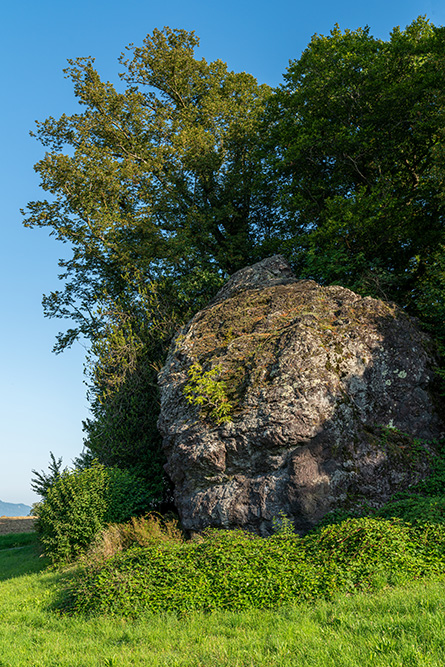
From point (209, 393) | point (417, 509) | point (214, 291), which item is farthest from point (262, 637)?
point (214, 291)

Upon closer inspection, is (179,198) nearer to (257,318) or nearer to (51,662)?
(257,318)

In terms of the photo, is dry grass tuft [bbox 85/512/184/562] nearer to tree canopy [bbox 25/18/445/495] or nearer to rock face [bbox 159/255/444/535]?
rock face [bbox 159/255/444/535]

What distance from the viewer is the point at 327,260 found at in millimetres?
16156

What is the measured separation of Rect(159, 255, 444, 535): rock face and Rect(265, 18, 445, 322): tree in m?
3.91

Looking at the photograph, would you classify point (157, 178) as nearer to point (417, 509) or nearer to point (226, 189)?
point (226, 189)

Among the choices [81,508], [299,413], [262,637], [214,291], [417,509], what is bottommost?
A: [262,637]

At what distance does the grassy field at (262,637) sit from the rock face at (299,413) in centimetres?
325

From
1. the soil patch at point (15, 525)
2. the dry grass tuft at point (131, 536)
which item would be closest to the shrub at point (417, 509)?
the dry grass tuft at point (131, 536)

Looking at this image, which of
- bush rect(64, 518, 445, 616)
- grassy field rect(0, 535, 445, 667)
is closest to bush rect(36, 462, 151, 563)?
bush rect(64, 518, 445, 616)

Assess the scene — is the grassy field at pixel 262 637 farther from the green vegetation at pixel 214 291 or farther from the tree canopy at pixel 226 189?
the tree canopy at pixel 226 189

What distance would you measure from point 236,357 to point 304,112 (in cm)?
1247

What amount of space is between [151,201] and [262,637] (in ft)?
61.9

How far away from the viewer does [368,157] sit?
60.2ft

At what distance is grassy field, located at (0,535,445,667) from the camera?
4.43 metres
